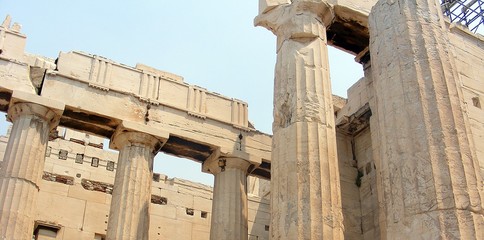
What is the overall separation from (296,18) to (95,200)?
959 cm

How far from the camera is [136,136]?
54.3 ft

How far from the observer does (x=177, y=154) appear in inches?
715

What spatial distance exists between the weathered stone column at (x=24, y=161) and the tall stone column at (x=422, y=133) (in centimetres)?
826

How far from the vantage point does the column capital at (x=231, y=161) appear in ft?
58.0

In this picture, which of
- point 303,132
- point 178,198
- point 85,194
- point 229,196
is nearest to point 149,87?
point 229,196

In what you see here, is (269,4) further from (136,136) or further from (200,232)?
(200,232)

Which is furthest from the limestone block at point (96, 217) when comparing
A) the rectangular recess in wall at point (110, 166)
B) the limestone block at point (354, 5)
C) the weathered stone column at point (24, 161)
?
the limestone block at point (354, 5)

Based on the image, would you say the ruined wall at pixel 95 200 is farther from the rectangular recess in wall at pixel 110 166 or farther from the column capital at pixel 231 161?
the column capital at pixel 231 161

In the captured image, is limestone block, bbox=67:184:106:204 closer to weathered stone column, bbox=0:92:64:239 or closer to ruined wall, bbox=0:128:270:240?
ruined wall, bbox=0:128:270:240

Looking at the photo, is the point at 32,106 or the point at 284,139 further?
the point at 32,106

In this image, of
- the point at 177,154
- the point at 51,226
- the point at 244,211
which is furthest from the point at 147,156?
the point at 51,226

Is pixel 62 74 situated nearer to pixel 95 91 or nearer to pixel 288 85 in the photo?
pixel 95 91

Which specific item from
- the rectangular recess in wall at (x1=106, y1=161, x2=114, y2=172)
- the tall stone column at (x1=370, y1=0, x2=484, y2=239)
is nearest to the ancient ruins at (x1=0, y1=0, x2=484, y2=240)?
the tall stone column at (x1=370, y1=0, x2=484, y2=239)

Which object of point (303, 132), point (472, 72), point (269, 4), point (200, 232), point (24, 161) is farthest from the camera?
point (200, 232)
